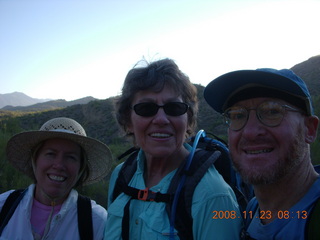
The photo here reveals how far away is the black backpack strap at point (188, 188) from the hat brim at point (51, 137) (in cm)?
116

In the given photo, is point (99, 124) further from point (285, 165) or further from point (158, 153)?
point (285, 165)

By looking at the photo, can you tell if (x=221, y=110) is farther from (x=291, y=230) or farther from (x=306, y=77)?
(x=306, y=77)

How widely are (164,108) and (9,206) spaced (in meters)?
1.61

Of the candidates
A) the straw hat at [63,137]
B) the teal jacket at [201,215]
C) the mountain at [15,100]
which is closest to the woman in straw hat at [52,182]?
the straw hat at [63,137]

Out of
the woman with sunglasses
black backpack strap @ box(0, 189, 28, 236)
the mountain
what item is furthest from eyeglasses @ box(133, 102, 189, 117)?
the mountain

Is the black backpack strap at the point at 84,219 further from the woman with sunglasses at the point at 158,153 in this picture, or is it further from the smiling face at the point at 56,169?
the woman with sunglasses at the point at 158,153

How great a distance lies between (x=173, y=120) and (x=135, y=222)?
0.77m

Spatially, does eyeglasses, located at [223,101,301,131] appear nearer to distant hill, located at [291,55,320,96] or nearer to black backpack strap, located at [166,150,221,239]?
black backpack strap, located at [166,150,221,239]

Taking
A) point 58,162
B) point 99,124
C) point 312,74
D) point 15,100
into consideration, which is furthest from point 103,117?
point 15,100

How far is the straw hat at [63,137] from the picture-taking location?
243cm

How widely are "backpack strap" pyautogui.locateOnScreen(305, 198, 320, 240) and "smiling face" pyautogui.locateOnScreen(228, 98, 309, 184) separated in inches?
10.2

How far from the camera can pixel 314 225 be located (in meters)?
1.14

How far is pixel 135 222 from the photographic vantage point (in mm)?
1724
